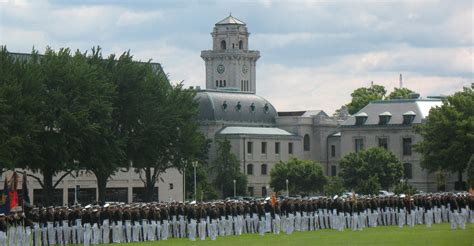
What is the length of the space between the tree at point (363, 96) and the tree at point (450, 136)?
60647 mm

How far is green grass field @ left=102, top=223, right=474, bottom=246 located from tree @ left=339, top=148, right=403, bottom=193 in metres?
66.8

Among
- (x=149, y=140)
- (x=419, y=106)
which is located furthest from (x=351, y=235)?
(x=419, y=106)

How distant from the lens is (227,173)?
14638 cm

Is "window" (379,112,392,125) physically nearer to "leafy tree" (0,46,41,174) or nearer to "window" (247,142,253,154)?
"window" (247,142,253,154)

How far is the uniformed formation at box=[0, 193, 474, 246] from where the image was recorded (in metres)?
50.8

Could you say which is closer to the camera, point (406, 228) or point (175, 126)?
point (406, 228)

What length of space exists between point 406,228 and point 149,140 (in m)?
28.5

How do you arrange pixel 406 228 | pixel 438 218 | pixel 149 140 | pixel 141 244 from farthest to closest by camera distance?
pixel 149 140
pixel 438 218
pixel 406 228
pixel 141 244

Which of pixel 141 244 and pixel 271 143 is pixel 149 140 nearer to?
pixel 141 244

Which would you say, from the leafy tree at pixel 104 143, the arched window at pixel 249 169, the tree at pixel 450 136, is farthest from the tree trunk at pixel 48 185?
the arched window at pixel 249 169

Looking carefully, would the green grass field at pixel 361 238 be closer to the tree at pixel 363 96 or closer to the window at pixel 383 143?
the window at pixel 383 143

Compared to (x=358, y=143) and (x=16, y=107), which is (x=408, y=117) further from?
(x=16, y=107)

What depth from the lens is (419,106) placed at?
144m

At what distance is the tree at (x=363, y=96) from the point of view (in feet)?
570
